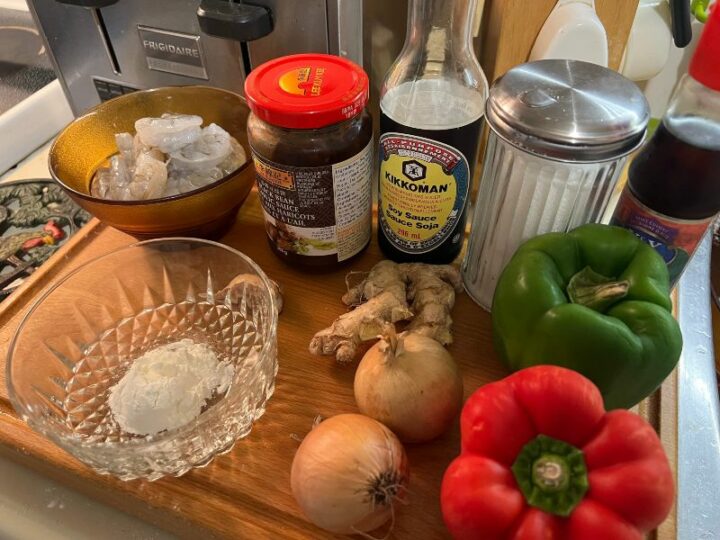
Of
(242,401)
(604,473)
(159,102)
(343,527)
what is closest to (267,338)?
(242,401)

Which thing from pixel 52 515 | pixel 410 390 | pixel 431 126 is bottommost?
pixel 52 515

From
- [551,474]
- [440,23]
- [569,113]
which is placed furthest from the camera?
[440,23]

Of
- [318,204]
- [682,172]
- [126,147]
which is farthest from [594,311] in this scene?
[126,147]

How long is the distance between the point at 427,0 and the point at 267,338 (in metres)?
0.35

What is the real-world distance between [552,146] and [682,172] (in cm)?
12

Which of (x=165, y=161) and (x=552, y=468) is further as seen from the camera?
(x=165, y=161)

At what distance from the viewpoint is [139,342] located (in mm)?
588

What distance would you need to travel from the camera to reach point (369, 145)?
1.86ft

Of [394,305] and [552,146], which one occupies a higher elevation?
[552,146]

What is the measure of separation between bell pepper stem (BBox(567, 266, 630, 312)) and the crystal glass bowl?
0.26 m

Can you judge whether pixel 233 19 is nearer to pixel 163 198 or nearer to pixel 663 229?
pixel 163 198

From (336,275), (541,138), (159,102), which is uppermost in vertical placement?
(541,138)

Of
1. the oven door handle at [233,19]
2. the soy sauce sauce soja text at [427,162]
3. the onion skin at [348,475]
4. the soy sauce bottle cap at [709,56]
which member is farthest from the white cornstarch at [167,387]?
the soy sauce bottle cap at [709,56]

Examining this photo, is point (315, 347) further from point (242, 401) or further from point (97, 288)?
point (97, 288)
